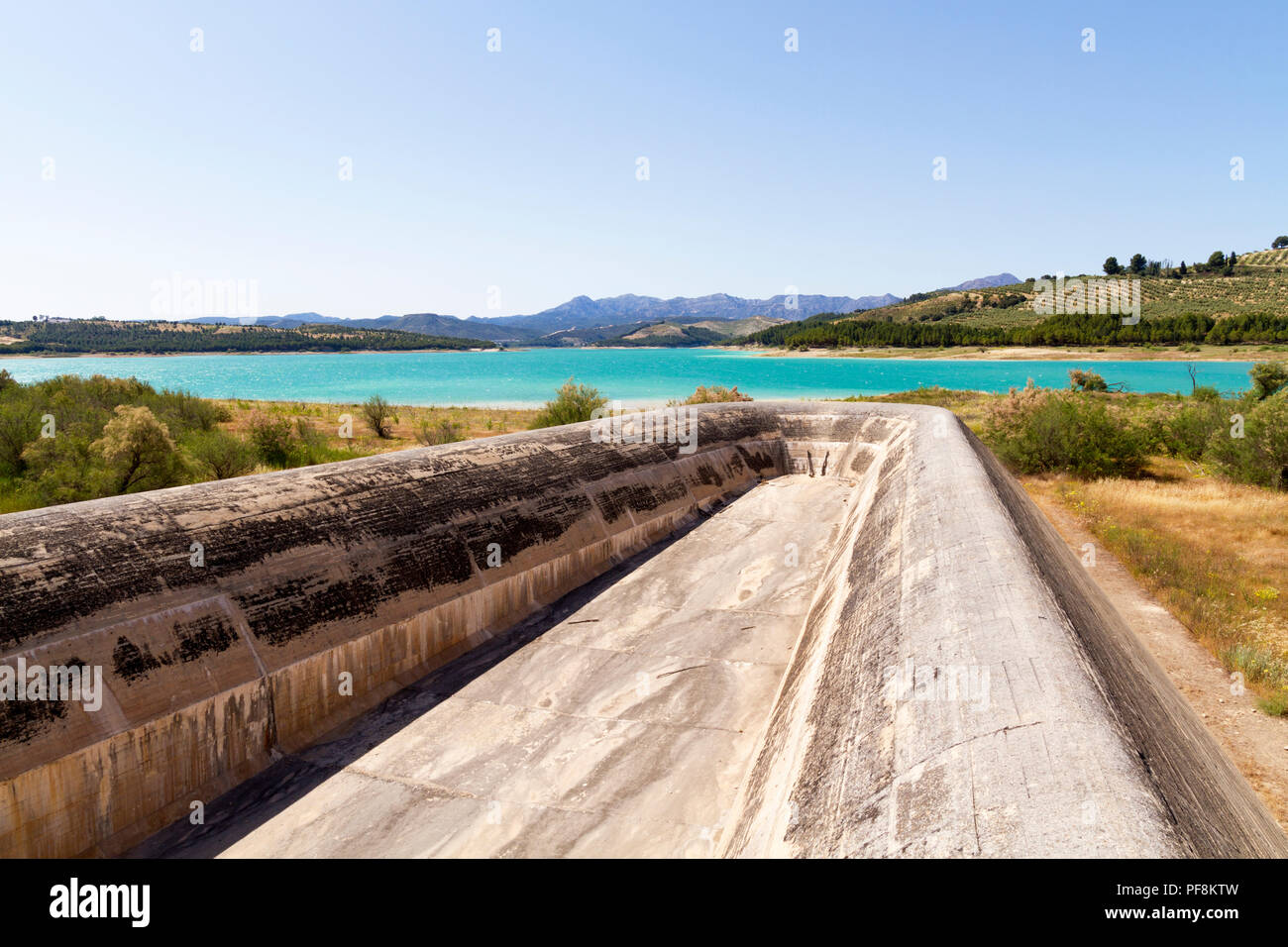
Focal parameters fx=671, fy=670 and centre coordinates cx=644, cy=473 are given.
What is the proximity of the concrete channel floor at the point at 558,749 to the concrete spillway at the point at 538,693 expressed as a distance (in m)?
0.04

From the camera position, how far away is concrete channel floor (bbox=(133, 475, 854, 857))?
20.0 feet

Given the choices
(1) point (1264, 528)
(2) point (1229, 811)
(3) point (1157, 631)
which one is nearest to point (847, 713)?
(2) point (1229, 811)

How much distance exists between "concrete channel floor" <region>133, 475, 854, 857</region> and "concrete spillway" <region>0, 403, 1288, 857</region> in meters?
0.04

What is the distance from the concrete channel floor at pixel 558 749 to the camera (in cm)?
610

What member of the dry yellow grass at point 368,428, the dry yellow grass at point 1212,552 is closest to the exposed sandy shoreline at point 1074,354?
the dry yellow grass at point 1212,552

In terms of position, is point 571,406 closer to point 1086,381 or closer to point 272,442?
point 272,442

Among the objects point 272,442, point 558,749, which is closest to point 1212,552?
point 558,749

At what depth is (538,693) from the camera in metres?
8.69

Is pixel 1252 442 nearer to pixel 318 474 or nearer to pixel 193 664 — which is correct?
pixel 318 474

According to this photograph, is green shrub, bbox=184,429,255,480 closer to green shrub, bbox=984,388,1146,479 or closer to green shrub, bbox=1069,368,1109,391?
green shrub, bbox=984,388,1146,479

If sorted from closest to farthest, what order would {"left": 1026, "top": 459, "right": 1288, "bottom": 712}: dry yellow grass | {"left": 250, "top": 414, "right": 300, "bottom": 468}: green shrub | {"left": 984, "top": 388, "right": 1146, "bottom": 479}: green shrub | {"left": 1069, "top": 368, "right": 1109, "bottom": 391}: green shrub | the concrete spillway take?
the concrete spillway → {"left": 1026, "top": 459, "right": 1288, "bottom": 712}: dry yellow grass → {"left": 984, "top": 388, "right": 1146, "bottom": 479}: green shrub → {"left": 250, "top": 414, "right": 300, "bottom": 468}: green shrub → {"left": 1069, "top": 368, "right": 1109, "bottom": 391}: green shrub

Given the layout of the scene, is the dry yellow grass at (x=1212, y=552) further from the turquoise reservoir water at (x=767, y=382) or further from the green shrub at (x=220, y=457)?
the turquoise reservoir water at (x=767, y=382)

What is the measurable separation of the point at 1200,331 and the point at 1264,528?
104 meters

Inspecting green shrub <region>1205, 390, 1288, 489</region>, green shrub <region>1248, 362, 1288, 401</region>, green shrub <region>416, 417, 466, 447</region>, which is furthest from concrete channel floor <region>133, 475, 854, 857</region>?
green shrub <region>1248, 362, 1288, 401</region>
